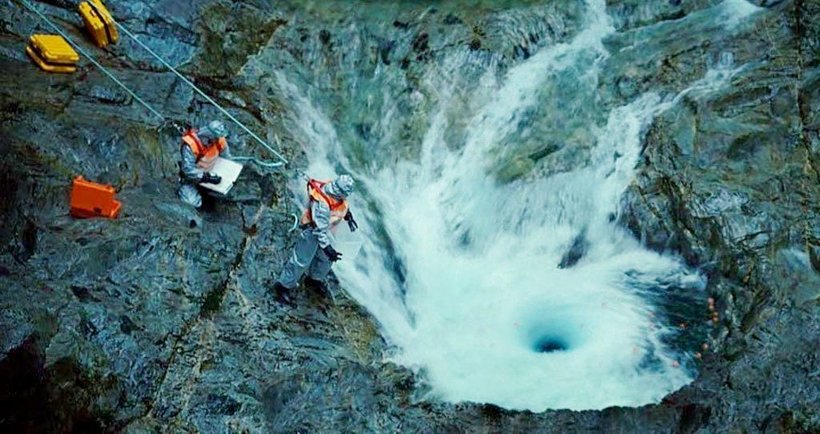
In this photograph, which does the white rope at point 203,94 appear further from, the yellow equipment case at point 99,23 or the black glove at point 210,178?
the black glove at point 210,178

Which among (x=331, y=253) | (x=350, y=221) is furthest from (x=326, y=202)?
(x=350, y=221)

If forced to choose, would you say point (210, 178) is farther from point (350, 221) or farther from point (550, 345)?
point (550, 345)

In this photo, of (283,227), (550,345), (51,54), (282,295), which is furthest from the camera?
(51,54)

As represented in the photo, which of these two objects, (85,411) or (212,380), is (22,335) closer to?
(85,411)

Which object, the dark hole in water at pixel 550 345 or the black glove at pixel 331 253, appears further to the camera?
the dark hole in water at pixel 550 345

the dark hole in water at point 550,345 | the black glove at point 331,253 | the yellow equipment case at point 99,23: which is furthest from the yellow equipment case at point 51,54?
the dark hole in water at point 550,345

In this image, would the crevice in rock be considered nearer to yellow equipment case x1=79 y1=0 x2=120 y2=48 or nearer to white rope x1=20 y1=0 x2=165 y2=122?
white rope x1=20 y1=0 x2=165 y2=122

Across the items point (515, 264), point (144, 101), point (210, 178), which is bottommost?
point (515, 264)
